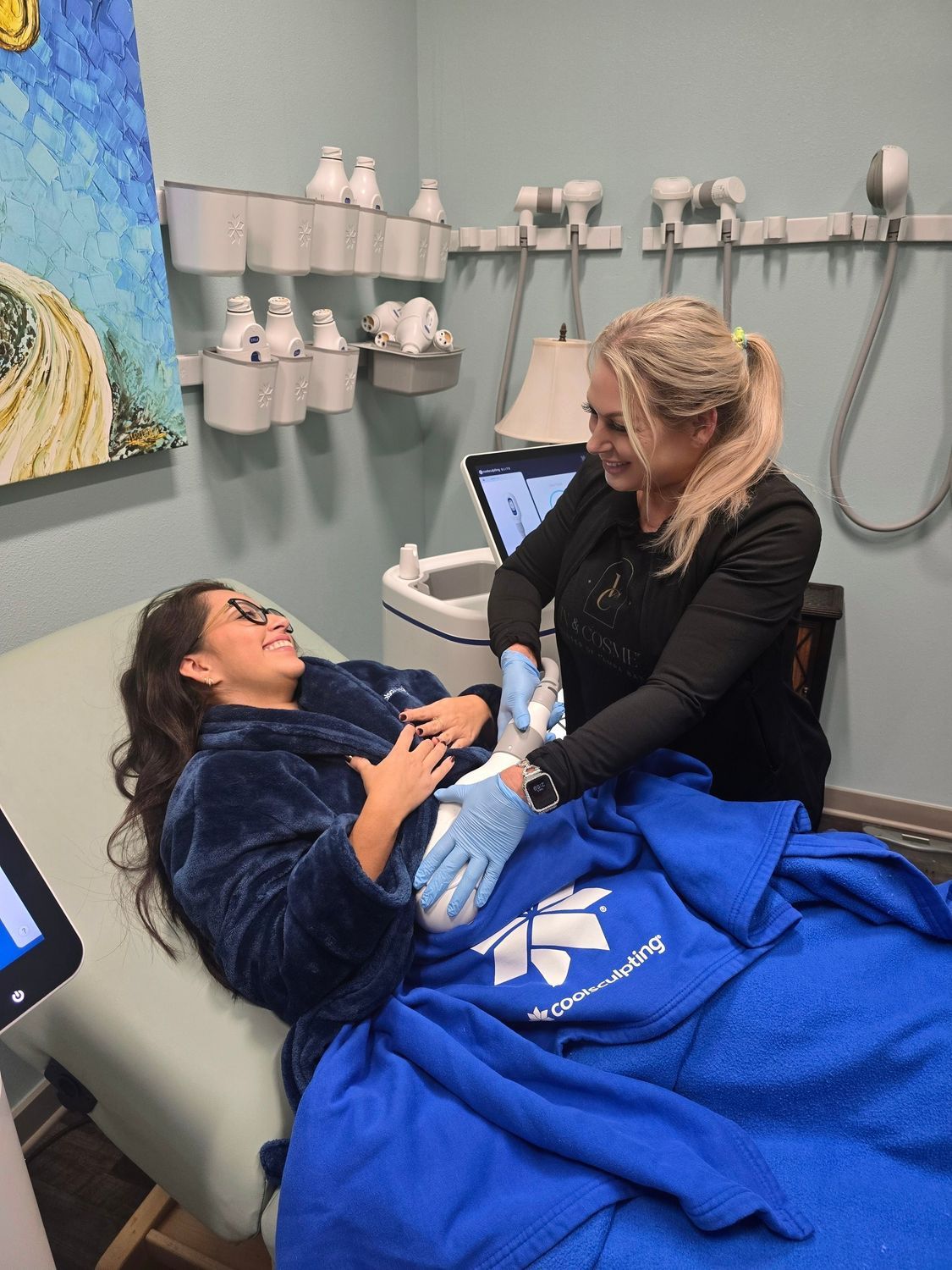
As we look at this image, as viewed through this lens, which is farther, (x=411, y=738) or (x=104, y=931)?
(x=411, y=738)

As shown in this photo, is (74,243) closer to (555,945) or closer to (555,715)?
(555,715)

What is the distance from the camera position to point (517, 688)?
146 cm

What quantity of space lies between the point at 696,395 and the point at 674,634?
333 mm

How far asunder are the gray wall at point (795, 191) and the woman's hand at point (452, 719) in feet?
3.91

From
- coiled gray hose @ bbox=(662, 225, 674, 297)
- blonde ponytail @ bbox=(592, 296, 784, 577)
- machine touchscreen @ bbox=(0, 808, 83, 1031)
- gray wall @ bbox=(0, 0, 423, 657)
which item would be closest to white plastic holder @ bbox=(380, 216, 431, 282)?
gray wall @ bbox=(0, 0, 423, 657)

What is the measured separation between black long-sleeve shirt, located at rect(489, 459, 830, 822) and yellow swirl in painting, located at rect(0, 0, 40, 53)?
1.09 m

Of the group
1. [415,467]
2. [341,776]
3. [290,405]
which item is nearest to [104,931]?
[341,776]

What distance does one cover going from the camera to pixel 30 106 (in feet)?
4.55

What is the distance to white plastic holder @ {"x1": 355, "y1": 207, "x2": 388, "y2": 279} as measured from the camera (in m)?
2.00

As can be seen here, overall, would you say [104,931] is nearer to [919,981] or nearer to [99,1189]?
[99,1189]

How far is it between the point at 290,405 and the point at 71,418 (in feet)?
1.65

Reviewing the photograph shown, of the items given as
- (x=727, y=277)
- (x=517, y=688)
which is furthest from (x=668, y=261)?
(x=517, y=688)

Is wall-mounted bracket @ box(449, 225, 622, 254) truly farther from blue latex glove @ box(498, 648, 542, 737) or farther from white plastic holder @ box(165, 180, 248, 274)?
blue latex glove @ box(498, 648, 542, 737)

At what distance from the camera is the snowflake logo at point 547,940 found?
107cm
